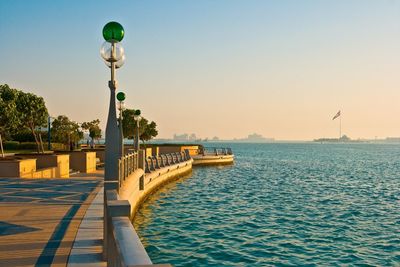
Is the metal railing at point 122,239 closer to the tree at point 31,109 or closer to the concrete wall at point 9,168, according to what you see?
the concrete wall at point 9,168

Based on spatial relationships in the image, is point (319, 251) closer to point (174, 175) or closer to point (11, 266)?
point (11, 266)

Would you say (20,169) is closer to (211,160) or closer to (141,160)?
(141,160)

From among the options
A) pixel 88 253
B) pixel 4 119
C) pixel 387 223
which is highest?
pixel 4 119

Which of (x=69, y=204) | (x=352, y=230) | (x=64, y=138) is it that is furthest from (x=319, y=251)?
(x=64, y=138)

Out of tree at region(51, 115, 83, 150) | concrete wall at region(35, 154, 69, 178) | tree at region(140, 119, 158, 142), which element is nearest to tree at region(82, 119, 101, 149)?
tree at region(51, 115, 83, 150)

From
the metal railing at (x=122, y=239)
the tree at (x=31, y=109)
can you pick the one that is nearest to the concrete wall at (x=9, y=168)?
the metal railing at (x=122, y=239)

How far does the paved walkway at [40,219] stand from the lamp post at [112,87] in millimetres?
1773

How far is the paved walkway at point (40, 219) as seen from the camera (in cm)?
786

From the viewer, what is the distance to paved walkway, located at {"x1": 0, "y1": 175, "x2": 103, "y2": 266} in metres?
7.86

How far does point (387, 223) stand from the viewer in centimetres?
1812

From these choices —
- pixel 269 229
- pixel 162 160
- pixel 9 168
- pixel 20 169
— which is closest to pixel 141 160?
pixel 20 169

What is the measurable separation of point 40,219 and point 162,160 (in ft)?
73.7

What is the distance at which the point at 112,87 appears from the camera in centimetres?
941

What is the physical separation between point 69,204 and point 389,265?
9.87 metres
